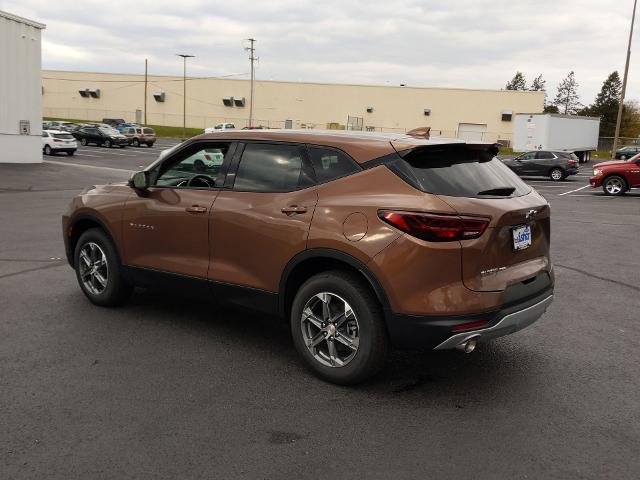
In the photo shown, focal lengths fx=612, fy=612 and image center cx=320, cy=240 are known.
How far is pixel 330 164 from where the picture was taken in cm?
419

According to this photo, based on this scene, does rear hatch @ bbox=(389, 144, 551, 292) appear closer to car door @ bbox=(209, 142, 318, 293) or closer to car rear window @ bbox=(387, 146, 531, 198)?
car rear window @ bbox=(387, 146, 531, 198)

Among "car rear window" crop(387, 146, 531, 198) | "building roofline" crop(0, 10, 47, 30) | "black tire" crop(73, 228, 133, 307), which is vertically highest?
"building roofline" crop(0, 10, 47, 30)

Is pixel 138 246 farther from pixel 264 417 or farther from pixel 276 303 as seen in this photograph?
pixel 264 417

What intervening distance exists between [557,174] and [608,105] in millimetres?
89157

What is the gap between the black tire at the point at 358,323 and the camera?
3.86 meters

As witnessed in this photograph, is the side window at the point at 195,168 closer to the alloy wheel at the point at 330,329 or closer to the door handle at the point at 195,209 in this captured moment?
the door handle at the point at 195,209

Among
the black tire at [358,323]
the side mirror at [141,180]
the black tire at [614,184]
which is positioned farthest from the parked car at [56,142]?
the black tire at [358,323]

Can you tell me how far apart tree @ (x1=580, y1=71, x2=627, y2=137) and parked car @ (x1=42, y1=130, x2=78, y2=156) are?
92965mm

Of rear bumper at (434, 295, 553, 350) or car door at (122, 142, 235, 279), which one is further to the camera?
car door at (122, 142, 235, 279)

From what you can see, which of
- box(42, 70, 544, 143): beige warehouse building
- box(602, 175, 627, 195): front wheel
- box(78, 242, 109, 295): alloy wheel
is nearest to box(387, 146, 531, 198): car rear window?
box(78, 242, 109, 295): alloy wheel

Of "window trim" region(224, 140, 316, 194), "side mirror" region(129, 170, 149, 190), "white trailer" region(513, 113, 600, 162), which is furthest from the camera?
"white trailer" region(513, 113, 600, 162)

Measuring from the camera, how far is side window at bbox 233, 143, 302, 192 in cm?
437

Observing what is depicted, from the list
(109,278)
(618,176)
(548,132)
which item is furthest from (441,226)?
(548,132)

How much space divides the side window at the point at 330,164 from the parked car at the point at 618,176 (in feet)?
69.4
